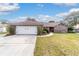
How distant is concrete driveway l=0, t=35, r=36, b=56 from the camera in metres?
4.02

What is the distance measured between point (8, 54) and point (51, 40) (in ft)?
3.02

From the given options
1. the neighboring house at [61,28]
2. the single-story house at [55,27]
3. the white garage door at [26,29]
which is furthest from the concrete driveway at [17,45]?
the neighboring house at [61,28]

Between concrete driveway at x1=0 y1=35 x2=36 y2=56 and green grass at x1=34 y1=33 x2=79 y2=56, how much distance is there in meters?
0.14

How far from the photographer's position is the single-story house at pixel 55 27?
4115 mm

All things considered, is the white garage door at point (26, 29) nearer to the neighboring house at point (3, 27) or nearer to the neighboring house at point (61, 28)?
the neighboring house at point (3, 27)

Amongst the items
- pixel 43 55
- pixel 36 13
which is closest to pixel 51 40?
pixel 43 55

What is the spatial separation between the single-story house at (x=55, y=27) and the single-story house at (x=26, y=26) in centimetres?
16

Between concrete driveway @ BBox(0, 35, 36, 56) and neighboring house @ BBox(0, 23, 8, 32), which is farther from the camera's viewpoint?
neighboring house @ BBox(0, 23, 8, 32)

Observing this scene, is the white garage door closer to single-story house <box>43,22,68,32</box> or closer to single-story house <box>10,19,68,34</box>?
single-story house <box>10,19,68,34</box>

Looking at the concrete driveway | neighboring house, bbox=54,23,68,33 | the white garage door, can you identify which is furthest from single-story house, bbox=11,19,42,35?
neighboring house, bbox=54,23,68,33

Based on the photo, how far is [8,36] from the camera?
4117 mm

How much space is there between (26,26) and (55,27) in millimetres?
612

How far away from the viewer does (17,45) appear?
409 cm

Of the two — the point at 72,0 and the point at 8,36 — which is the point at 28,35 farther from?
the point at 72,0
